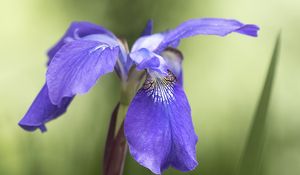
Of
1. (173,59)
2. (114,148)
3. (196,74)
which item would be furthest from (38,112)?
(196,74)

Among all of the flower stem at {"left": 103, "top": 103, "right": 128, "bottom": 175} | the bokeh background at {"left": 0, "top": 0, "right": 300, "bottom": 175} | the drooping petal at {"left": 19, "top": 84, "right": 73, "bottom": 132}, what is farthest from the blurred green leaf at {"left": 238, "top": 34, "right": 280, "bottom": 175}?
the bokeh background at {"left": 0, "top": 0, "right": 300, "bottom": 175}

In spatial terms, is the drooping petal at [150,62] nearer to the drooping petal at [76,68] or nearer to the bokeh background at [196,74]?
the drooping petal at [76,68]

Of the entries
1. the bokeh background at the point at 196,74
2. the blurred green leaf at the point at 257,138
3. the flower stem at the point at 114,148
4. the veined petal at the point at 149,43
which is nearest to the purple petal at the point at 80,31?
the veined petal at the point at 149,43

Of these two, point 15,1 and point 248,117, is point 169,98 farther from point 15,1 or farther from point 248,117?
point 15,1

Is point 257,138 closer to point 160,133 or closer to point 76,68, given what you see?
point 160,133

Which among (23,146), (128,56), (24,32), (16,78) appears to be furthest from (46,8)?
(128,56)

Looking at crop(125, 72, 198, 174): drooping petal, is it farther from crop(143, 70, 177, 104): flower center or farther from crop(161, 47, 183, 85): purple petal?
crop(161, 47, 183, 85): purple petal
